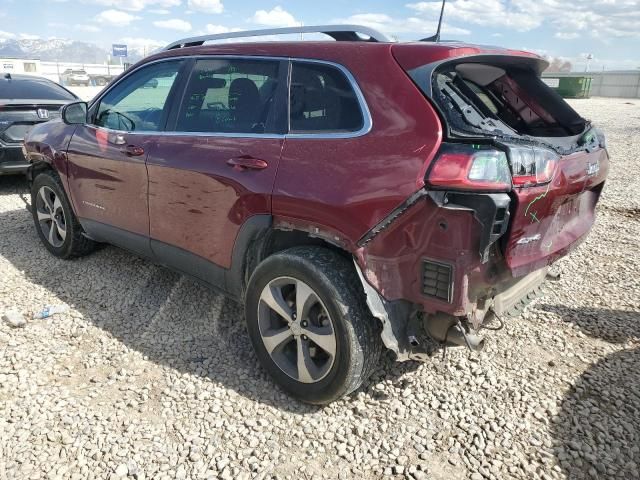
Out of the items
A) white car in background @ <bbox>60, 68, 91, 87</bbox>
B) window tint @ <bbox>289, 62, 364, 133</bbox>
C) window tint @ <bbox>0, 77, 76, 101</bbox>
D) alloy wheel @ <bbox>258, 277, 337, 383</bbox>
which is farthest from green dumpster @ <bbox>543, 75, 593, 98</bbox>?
alloy wheel @ <bbox>258, 277, 337, 383</bbox>

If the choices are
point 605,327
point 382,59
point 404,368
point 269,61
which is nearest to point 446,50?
point 382,59

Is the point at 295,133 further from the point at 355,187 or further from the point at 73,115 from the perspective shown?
the point at 73,115

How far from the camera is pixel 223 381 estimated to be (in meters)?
2.96

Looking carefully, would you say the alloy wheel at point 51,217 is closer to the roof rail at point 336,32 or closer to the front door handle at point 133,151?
the front door handle at point 133,151

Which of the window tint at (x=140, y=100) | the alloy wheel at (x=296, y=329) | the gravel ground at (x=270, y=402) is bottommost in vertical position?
the gravel ground at (x=270, y=402)

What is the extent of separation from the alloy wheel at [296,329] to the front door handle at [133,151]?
55.6 inches

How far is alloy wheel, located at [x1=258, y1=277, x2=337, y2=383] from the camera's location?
260 centimetres

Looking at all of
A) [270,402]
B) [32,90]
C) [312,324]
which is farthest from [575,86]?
[270,402]

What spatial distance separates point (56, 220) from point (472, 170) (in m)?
3.96

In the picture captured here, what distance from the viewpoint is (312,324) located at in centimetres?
269

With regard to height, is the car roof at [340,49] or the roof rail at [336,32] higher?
the roof rail at [336,32]

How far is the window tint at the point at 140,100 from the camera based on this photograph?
343 cm

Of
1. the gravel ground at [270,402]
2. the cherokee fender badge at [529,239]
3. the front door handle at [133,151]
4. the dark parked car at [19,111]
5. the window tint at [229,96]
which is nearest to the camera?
the cherokee fender badge at [529,239]

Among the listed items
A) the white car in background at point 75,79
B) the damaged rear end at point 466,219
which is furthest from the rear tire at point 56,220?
the white car in background at point 75,79
